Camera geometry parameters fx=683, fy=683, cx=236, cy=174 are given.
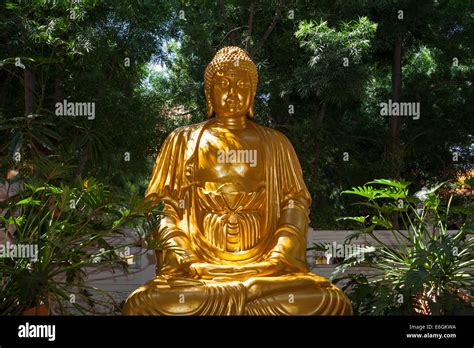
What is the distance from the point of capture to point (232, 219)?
4.46m

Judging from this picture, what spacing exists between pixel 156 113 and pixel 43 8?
4.56 ft

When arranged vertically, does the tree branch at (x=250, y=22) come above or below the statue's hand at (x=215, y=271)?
above

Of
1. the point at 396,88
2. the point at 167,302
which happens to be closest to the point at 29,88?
the point at 167,302

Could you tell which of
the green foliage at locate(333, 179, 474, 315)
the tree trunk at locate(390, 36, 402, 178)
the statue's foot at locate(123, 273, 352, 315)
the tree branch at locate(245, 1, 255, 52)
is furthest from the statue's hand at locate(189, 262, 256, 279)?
the tree trunk at locate(390, 36, 402, 178)

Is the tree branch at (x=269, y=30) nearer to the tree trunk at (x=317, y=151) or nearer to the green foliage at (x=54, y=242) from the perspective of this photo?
the tree trunk at (x=317, y=151)

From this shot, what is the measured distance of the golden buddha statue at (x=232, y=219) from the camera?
382cm

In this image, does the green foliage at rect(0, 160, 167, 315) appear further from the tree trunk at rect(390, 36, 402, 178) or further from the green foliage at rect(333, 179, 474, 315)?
the tree trunk at rect(390, 36, 402, 178)

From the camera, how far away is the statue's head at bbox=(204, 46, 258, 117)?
15.3ft

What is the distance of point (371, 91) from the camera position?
7820 mm

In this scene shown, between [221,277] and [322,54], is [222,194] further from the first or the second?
[322,54]

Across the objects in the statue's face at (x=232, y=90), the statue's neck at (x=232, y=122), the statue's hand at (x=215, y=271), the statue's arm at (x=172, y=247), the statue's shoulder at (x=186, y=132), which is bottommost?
the statue's hand at (x=215, y=271)

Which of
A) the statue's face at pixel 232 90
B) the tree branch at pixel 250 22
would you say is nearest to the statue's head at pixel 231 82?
the statue's face at pixel 232 90

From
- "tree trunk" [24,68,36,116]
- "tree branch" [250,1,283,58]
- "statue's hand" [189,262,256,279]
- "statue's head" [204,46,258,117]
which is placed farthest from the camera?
"tree branch" [250,1,283,58]

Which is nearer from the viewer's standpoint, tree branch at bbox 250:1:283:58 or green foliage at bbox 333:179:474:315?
green foliage at bbox 333:179:474:315
